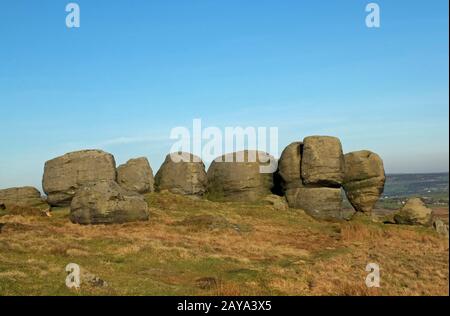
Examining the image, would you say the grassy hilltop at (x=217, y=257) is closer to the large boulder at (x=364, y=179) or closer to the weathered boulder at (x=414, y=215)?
the weathered boulder at (x=414, y=215)

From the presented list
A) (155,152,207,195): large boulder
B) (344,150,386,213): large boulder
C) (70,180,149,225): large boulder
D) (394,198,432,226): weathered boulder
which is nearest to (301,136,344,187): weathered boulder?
(344,150,386,213): large boulder

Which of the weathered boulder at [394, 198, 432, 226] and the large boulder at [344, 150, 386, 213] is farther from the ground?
the large boulder at [344, 150, 386, 213]

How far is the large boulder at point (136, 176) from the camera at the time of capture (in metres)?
59.2

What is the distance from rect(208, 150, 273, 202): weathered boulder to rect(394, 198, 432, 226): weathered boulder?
59.2 ft

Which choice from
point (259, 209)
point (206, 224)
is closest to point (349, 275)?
point (206, 224)

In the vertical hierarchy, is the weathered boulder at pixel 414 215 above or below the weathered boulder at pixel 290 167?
below

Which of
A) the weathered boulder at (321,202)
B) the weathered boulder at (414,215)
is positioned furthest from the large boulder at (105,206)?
the weathered boulder at (414,215)

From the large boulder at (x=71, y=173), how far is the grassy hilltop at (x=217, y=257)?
Result: 6.48m

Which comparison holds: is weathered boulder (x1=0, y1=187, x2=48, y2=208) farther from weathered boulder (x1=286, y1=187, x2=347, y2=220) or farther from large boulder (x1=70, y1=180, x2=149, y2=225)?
weathered boulder (x1=286, y1=187, x2=347, y2=220)

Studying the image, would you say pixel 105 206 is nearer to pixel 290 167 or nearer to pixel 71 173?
pixel 71 173

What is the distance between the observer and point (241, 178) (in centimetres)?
6156

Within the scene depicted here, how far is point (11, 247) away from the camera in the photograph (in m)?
28.5

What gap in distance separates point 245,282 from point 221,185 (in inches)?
1609

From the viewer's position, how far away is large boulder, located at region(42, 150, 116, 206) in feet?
181
